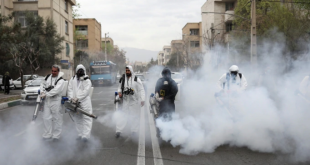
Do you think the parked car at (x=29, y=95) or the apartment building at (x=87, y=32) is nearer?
the parked car at (x=29, y=95)

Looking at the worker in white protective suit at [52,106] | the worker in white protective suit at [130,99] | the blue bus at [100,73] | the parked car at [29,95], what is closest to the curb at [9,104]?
the parked car at [29,95]

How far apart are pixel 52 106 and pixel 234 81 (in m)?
4.24

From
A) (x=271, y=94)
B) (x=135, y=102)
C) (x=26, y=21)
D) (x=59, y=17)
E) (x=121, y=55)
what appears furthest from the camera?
(x=121, y=55)

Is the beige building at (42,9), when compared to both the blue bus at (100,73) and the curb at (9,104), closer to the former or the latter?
the blue bus at (100,73)

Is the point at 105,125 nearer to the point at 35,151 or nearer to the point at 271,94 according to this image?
the point at 35,151

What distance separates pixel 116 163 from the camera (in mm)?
4859

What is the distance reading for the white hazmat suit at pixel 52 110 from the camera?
6434mm

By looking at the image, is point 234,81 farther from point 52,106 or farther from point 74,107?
point 52,106

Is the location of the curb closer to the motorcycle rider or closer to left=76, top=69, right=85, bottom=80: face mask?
left=76, top=69, right=85, bottom=80: face mask

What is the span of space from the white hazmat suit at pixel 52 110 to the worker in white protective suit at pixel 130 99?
4.49ft

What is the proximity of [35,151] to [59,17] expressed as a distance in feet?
118

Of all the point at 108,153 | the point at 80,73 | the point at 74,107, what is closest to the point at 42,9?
the point at 80,73

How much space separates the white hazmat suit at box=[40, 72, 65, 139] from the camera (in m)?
6.43

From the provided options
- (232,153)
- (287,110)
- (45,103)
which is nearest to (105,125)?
(45,103)
